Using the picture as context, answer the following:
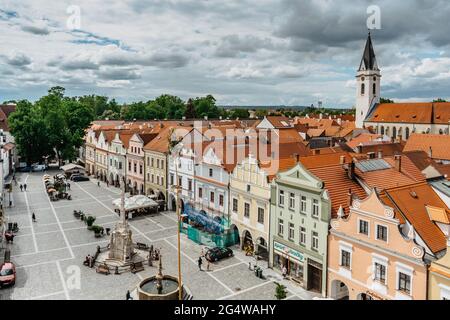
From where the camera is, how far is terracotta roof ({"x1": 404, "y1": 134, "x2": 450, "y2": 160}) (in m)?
54.9

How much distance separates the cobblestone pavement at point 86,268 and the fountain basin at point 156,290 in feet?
6.73

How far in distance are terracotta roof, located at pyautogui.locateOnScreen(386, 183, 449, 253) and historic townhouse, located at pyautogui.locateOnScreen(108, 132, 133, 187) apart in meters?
45.0

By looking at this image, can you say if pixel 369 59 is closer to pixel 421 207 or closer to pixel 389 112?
pixel 389 112

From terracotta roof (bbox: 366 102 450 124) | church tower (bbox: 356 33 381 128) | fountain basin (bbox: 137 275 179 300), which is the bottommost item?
fountain basin (bbox: 137 275 179 300)

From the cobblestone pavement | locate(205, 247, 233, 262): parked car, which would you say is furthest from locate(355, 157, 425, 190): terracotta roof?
locate(205, 247, 233, 262): parked car

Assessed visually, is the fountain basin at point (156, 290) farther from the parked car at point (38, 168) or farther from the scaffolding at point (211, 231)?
the parked car at point (38, 168)

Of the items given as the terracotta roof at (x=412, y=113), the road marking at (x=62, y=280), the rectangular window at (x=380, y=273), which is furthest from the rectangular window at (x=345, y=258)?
the terracotta roof at (x=412, y=113)

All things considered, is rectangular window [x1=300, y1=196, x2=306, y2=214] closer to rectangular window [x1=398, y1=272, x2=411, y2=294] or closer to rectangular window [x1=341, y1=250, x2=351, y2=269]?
rectangular window [x1=341, y1=250, x2=351, y2=269]

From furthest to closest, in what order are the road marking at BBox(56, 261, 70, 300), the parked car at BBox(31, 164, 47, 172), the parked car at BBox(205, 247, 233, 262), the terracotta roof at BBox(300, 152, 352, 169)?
1. the parked car at BBox(31, 164, 47, 172)
2. the parked car at BBox(205, 247, 233, 262)
3. the terracotta roof at BBox(300, 152, 352, 169)
4. the road marking at BBox(56, 261, 70, 300)

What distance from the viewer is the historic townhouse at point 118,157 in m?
61.3

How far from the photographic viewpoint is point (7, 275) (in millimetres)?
27922

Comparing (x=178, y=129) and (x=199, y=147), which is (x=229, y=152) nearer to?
(x=199, y=147)

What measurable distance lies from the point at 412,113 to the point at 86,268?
81.3 m
